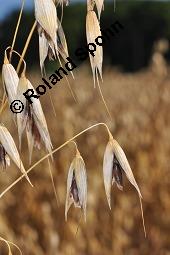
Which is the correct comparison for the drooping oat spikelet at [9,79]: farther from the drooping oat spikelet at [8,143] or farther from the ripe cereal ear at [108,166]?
the ripe cereal ear at [108,166]

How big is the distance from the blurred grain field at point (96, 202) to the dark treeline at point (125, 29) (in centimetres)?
1233

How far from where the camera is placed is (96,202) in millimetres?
2627

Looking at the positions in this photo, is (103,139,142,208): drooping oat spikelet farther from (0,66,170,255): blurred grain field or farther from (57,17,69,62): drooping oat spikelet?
(0,66,170,255): blurred grain field

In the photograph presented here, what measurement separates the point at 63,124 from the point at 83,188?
2.17 m

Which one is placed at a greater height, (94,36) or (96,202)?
(94,36)

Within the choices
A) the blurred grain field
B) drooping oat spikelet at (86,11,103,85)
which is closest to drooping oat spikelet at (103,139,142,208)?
drooping oat spikelet at (86,11,103,85)

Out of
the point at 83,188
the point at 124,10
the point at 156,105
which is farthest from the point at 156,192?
the point at 124,10

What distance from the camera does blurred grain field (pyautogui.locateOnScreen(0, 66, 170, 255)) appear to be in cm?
244

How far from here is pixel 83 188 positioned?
91 centimetres

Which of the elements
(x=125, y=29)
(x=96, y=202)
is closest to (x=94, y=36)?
(x=96, y=202)

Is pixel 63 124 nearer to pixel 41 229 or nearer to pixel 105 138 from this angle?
pixel 105 138

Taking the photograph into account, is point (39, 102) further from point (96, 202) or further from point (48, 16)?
point (96, 202)

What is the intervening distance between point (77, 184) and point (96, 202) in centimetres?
172

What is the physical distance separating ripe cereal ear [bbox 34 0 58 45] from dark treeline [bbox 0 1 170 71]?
14.6 m
